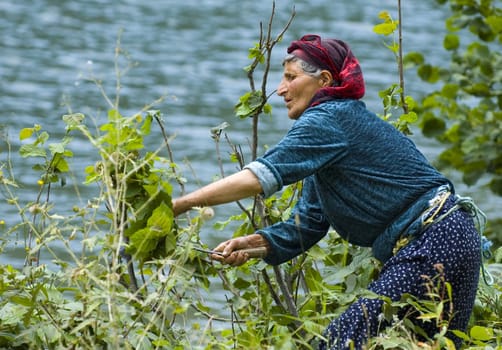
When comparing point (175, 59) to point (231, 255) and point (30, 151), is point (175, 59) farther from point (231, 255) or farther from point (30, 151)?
point (231, 255)

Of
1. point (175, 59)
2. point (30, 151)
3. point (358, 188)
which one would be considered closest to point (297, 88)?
point (358, 188)

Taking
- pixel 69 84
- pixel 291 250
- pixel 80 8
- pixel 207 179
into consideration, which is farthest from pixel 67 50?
pixel 291 250

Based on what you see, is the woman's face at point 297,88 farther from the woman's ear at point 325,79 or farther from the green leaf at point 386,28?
the green leaf at point 386,28

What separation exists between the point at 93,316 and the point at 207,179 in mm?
6554

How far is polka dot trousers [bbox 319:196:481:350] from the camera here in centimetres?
360

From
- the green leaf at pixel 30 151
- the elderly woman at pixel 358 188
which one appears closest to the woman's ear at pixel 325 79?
the elderly woman at pixel 358 188

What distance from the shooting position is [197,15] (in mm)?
19422

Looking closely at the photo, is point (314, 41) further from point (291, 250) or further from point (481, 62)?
point (481, 62)

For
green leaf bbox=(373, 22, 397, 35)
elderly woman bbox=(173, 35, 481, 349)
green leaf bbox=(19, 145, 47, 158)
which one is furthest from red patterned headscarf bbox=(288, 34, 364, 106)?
green leaf bbox=(19, 145, 47, 158)

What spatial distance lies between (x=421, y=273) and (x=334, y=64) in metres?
0.82

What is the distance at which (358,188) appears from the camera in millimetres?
3730

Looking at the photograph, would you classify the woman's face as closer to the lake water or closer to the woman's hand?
the woman's hand

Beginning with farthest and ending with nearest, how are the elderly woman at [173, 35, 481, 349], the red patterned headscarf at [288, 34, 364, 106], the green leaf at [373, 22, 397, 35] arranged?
the green leaf at [373, 22, 397, 35]
the red patterned headscarf at [288, 34, 364, 106]
the elderly woman at [173, 35, 481, 349]

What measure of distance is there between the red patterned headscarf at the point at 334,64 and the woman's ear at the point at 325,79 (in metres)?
0.01
